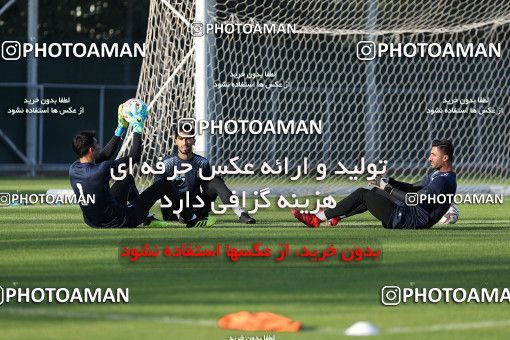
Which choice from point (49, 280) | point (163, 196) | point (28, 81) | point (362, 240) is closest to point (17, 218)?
point (163, 196)

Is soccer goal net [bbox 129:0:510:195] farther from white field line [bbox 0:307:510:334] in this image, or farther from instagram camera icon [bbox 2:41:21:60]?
white field line [bbox 0:307:510:334]

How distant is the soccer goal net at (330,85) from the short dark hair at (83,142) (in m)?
5.19

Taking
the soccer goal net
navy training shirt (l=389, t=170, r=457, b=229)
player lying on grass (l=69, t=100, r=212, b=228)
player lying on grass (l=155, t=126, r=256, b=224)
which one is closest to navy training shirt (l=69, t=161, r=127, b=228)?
player lying on grass (l=69, t=100, r=212, b=228)

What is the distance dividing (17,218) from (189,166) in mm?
2544

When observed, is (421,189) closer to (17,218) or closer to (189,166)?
(189,166)

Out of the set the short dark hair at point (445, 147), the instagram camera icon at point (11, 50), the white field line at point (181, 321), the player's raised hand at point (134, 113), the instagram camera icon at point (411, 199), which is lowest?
the instagram camera icon at point (11, 50)

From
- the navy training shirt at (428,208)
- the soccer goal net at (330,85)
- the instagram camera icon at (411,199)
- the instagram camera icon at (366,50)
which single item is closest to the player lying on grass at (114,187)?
the navy training shirt at (428,208)

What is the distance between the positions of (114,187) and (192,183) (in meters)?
1.10

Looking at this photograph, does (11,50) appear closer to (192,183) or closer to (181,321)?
(192,183)

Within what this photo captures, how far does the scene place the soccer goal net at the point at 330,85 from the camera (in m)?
21.2

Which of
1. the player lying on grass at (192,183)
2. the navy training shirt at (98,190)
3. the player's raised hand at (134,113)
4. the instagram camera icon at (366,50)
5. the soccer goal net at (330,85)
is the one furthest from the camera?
the instagram camera icon at (366,50)

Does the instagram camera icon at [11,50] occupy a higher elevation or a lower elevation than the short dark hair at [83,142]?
lower

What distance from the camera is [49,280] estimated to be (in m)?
10.3

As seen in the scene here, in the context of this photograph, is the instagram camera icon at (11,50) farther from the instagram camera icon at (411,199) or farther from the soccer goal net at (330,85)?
the instagram camera icon at (411,199)
